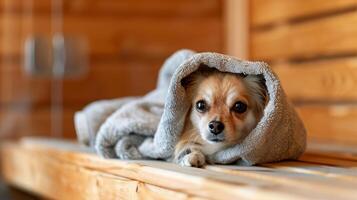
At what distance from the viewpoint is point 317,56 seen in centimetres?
241

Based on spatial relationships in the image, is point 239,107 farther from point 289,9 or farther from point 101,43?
point 101,43

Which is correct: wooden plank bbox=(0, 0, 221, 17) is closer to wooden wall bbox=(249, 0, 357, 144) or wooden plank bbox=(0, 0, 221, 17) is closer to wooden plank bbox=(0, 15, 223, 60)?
wooden plank bbox=(0, 15, 223, 60)

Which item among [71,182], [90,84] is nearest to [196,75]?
[71,182]

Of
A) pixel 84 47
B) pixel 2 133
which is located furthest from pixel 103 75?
pixel 2 133

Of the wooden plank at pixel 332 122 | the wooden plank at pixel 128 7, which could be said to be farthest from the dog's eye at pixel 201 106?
the wooden plank at pixel 128 7

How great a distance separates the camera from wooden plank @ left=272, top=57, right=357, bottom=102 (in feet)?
7.37

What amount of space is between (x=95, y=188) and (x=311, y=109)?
1103 millimetres

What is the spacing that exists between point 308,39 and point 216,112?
1.16 m

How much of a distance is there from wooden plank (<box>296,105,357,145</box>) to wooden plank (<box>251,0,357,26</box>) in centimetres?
32

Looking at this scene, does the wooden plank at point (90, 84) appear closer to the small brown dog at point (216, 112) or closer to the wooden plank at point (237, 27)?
the wooden plank at point (237, 27)

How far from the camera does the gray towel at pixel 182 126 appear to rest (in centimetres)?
134

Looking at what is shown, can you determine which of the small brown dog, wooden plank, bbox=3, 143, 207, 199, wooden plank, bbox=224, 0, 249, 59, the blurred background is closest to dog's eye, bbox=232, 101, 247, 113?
the small brown dog

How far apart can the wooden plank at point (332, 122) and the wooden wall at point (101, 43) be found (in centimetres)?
58

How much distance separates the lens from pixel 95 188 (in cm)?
160
